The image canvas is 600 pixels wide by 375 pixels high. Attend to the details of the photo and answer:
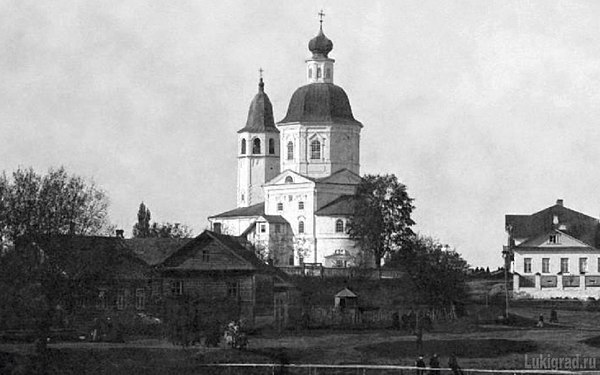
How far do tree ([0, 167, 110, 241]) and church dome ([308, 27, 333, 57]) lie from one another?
62840mm

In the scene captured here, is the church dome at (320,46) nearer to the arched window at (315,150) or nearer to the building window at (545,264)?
the arched window at (315,150)

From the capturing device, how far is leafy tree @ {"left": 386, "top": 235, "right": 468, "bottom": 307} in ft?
275

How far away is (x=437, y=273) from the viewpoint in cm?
8462

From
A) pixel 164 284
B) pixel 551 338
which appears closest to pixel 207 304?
pixel 164 284

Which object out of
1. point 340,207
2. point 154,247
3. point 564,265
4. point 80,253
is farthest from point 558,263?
point 80,253

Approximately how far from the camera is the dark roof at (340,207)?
4777 inches

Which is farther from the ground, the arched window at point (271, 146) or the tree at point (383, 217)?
the arched window at point (271, 146)

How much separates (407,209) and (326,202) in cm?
1296

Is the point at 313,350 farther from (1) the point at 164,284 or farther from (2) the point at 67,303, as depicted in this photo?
(1) the point at 164,284

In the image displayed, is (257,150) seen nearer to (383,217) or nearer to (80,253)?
(383,217)

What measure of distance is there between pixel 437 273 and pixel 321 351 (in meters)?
26.4

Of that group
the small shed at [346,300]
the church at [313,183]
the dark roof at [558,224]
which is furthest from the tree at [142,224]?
the small shed at [346,300]

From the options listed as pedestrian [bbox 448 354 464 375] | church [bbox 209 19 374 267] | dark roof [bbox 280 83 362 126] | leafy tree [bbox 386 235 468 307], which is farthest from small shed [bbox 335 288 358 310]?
dark roof [bbox 280 83 362 126]

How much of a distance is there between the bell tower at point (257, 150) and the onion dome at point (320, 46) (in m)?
13.6
